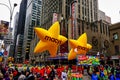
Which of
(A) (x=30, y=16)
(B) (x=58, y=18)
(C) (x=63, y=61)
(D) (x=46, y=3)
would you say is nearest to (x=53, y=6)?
(D) (x=46, y=3)

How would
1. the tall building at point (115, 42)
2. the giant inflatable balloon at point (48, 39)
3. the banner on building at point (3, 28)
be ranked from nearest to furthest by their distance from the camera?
the giant inflatable balloon at point (48, 39) < the banner on building at point (3, 28) < the tall building at point (115, 42)

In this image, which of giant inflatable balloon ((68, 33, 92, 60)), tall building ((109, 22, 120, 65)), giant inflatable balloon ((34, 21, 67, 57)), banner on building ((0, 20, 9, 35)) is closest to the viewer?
giant inflatable balloon ((34, 21, 67, 57))

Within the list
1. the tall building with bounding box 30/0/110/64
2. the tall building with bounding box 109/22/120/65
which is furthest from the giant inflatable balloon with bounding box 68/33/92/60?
the tall building with bounding box 30/0/110/64

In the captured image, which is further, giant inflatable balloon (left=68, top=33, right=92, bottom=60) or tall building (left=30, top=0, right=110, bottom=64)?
tall building (left=30, top=0, right=110, bottom=64)

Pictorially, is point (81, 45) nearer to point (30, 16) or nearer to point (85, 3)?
point (85, 3)

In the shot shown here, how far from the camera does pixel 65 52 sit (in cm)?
5497

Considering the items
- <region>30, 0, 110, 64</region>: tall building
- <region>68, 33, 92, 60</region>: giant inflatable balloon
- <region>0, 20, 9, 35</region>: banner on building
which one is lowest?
<region>68, 33, 92, 60</region>: giant inflatable balloon

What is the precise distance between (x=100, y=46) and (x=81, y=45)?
174 feet

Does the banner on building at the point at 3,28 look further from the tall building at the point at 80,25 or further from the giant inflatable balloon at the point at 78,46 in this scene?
the tall building at the point at 80,25

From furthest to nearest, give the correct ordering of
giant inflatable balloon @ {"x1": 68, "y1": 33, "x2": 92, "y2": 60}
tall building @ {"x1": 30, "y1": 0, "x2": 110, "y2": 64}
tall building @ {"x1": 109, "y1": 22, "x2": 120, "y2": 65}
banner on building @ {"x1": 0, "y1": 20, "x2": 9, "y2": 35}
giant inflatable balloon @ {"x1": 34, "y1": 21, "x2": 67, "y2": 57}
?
1. tall building @ {"x1": 30, "y1": 0, "x2": 110, "y2": 64}
2. tall building @ {"x1": 109, "y1": 22, "x2": 120, "y2": 65}
3. banner on building @ {"x1": 0, "y1": 20, "x2": 9, "y2": 35}
4. giant inflatable balloon @ {"x1": 68, "y1": 33, "x2": 92, "y2": 60}
5. giant inflatable balloon @ {"x1": 34, "y1": 21, "x2": 67, "y2": 57}

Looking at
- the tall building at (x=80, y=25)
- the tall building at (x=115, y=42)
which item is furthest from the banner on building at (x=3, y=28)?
the tall building at (x=80, y=25)

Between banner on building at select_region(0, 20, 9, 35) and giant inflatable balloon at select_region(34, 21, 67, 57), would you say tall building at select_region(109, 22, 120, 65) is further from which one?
giant inflatable balloon at select_region(34, 21, 67, 57)

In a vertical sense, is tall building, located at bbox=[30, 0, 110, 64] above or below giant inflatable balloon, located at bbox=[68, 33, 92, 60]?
above

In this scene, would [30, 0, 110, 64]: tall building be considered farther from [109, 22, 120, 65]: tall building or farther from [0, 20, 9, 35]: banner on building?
[0, 20, 9, 35]: banner on building
